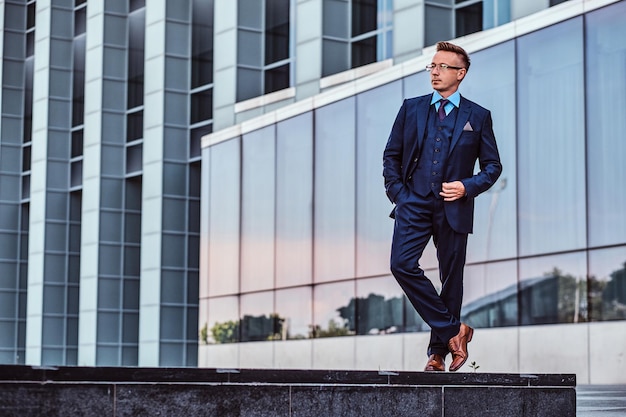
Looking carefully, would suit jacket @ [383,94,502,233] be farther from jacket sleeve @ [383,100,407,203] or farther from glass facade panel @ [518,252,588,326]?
glass facade panel @ [518,252,588,326]

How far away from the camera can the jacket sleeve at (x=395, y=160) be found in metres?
7.52

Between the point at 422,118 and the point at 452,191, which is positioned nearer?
the point at 452,191

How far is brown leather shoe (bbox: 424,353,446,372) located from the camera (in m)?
7.48

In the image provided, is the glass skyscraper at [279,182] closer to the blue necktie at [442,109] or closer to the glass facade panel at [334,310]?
the glass facade panel at [334,310]

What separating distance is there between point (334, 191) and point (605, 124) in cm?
A: 769

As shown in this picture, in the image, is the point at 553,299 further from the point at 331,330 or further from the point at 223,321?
the point at 223,321

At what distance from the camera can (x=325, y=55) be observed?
88.3ft

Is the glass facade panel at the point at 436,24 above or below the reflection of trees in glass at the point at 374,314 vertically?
above

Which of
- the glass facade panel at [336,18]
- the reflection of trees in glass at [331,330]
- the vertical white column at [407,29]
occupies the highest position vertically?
the glass facade panel at [336,18]

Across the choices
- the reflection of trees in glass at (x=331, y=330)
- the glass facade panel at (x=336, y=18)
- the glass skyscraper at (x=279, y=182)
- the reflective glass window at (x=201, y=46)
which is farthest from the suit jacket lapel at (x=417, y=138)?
the reflective glass window at (x=201, y=46)

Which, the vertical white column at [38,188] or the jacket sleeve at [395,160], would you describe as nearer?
the jacket sleeve at [395,160]

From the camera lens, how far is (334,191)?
2452 cm

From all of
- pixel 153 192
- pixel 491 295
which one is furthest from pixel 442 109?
pixel 153 192

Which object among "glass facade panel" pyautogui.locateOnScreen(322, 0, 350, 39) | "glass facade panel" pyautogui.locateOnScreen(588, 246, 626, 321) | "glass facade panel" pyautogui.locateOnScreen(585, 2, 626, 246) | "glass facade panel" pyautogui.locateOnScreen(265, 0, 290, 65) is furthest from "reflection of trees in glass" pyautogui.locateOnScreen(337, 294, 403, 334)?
"glass facade panel" pyautogui.locateOnScreen(265, 0, 290, 65)
